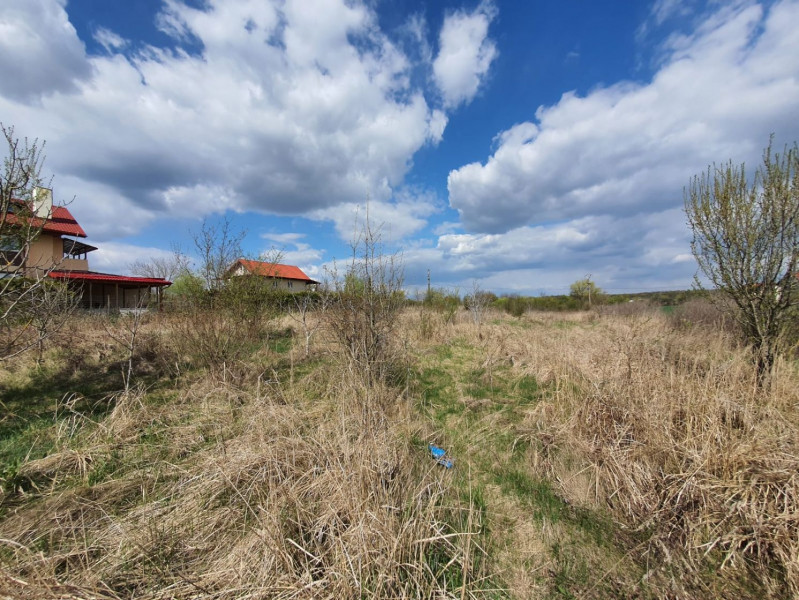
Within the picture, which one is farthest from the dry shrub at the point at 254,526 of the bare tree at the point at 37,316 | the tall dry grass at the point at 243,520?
the bare tree at the point at 37,316

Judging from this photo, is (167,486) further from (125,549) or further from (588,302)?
(588,302)

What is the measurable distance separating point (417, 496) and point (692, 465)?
2.21 m

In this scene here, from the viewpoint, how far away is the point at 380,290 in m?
5.26

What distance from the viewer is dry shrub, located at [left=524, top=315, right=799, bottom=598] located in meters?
2.05

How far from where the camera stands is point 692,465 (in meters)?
2.56

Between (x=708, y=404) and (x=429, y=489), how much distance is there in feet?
9.28

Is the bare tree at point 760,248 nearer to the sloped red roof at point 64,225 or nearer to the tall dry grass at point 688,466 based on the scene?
the tall dry grass at point 688,466

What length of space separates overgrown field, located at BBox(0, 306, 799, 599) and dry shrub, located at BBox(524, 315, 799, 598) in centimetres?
2

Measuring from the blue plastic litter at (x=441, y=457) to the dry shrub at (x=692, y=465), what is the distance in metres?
0.93

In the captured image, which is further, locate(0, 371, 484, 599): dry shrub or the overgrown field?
the overgrown field

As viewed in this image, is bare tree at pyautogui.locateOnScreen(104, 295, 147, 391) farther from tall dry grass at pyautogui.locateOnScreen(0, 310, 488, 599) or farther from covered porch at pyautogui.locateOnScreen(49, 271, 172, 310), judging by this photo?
covered porch at pyautogui.locateOnScreen(49, 271, 172, 310)

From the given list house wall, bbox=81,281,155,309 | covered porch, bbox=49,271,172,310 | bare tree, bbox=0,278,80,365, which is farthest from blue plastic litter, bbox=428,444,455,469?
house wall, bbox=81,281,155,309

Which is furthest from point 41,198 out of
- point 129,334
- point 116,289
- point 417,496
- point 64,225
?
point 64,225

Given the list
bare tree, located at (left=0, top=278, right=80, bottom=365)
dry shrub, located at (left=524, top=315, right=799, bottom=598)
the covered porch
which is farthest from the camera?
the covered porch
